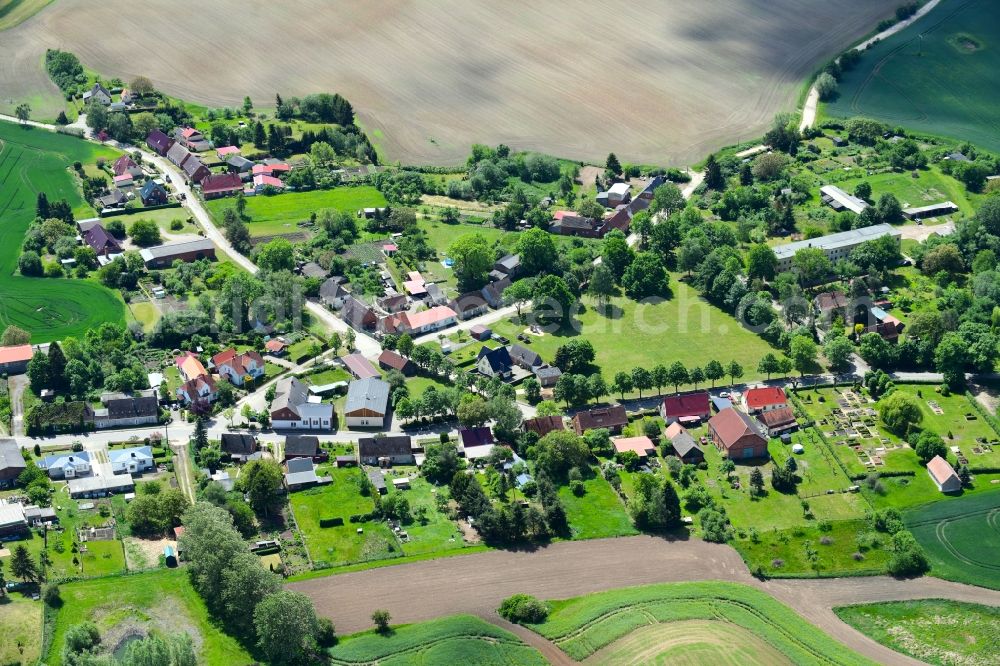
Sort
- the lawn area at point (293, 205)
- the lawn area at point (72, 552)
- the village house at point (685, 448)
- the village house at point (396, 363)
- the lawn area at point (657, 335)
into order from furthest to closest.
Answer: the lawn area at point (293, 205), the lawn area at point (657, 335), the village house at point (396, 363), the village house at point (685, 448), the lawn area at point (72, 552)

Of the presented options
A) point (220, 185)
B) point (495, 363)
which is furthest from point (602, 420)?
point (220, 185)

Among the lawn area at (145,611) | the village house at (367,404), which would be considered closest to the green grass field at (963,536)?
the village house at (367,404)

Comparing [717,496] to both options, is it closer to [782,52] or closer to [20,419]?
[20,419]

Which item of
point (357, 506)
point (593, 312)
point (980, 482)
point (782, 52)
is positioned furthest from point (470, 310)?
point (782, 52)

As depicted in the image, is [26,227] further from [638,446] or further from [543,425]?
[638,446]

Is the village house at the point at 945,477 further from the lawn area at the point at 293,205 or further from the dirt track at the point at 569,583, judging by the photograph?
the lawn area at the point at 293,205

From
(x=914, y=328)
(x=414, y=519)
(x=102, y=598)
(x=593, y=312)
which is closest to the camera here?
(x=102, y=598)

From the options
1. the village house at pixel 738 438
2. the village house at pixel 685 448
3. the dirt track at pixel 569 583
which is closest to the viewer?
the dirt track at pixel 569 583
